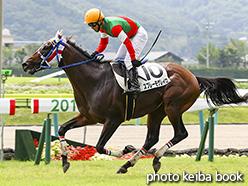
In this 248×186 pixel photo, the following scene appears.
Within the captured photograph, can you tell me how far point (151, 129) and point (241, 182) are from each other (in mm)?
1507

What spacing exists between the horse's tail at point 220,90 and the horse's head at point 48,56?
2.03 meters

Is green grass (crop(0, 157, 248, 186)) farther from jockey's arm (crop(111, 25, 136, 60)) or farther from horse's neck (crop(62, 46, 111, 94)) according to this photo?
jockey's arm (crop(111, 25, 136, 60))

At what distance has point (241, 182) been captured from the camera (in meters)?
4.89

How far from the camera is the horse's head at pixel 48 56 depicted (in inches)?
217

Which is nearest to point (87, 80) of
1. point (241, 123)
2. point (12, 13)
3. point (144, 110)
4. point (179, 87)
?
point (144, 110)

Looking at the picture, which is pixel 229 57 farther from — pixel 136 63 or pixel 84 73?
pixel 84 73

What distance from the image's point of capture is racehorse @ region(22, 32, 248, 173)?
17.8 ft

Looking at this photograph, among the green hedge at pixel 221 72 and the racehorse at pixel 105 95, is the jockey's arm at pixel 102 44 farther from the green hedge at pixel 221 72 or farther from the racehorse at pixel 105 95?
the green hedge at pixel 221 72

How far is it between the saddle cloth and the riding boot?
7 centimetres

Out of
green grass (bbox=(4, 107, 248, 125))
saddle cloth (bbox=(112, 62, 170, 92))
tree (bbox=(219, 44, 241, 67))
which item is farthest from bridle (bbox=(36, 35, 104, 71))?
tree (bbox=(219, 44, 241, 67))

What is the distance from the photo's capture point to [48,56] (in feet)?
18.1

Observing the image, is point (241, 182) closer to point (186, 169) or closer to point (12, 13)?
point (186, 169)

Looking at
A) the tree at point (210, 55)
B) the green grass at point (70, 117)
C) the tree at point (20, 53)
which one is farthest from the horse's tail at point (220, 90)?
the tree at point (20, 53)

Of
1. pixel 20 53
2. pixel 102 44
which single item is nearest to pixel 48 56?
pixel 102 44
